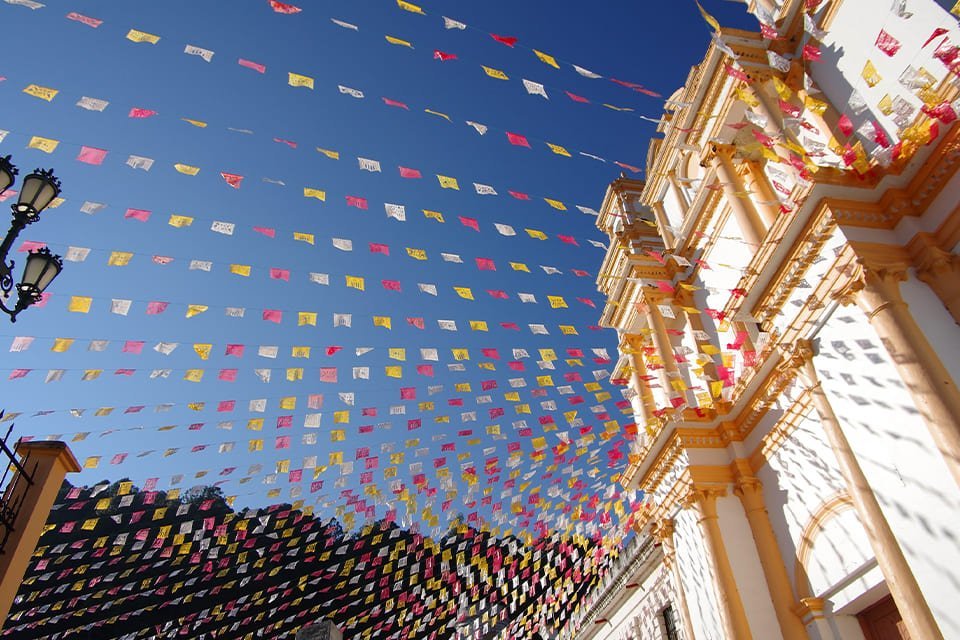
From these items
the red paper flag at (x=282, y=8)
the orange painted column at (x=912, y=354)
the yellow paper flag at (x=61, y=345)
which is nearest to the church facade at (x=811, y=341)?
the orange painted column at (x=912, y=354)

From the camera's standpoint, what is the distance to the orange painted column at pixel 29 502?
20.7 ft

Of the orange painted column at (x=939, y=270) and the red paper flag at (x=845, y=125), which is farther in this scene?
the red paper flag at (x=845, y=125)

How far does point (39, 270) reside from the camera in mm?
5820

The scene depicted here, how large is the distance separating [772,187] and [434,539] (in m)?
12.2

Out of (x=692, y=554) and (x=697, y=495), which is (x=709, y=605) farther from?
(x=697, y=495)

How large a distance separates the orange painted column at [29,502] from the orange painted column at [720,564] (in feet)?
33.2

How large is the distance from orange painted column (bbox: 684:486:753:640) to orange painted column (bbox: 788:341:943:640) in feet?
9.48

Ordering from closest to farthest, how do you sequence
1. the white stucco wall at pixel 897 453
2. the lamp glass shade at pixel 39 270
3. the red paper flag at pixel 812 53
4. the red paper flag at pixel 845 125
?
the lamp glass shade at pixel 39 270 < the white stucco wall at pixel 897 453 < the red paper flag at pixel 845 125 < the red paper flag at pixel 812 53

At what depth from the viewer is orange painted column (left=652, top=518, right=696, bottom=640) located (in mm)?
11223

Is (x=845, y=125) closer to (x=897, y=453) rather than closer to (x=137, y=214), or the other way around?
(x=897, y=453)

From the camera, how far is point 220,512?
33.6 m

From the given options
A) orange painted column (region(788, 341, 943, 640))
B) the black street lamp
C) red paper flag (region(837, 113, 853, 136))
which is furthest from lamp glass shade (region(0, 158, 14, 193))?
red paper flag (region(837, 113, 853, 136))

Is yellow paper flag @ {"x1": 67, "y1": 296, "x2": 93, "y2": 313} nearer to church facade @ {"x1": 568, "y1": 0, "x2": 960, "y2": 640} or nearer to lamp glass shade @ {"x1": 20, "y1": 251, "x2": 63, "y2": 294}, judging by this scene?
lamp glass shade @ {"x1": 20, "y1": 251, "x2": 63, "y2": 294}

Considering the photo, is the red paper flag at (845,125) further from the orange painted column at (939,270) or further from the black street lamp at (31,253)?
the black street lamp at (31,253)
